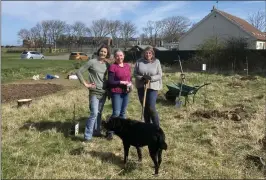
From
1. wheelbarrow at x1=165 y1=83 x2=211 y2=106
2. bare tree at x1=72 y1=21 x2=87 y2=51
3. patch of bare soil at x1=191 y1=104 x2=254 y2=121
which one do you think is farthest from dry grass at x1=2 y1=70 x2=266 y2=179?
bare tree at x1=72 y1=21 x2=87 y2=51

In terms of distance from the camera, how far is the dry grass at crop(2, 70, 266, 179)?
14.8 ft

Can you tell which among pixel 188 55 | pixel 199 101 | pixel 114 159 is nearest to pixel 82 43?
pixel 188 55

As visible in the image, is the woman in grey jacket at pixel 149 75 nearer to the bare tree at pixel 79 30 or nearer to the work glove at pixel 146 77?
the work glove at pixel 146 77

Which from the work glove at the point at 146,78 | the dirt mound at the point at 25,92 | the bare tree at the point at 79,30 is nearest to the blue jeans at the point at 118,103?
the work glove at the point at 146,78

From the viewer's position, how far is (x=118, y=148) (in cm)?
556

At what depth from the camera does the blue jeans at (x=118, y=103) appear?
5715mm

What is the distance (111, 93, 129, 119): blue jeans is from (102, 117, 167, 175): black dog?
93cm

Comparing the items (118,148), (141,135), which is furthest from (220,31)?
(141,135)

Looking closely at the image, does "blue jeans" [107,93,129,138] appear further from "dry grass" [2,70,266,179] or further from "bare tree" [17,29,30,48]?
"bare tree" [17,29,30,48]

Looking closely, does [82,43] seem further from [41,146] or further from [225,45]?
[41,146]

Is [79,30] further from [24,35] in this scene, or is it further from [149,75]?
[149,75]

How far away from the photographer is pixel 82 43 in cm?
7819

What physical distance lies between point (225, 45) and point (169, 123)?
2029 cm

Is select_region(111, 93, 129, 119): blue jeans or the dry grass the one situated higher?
select_region(111, 93, 129, 119): blue jeans
